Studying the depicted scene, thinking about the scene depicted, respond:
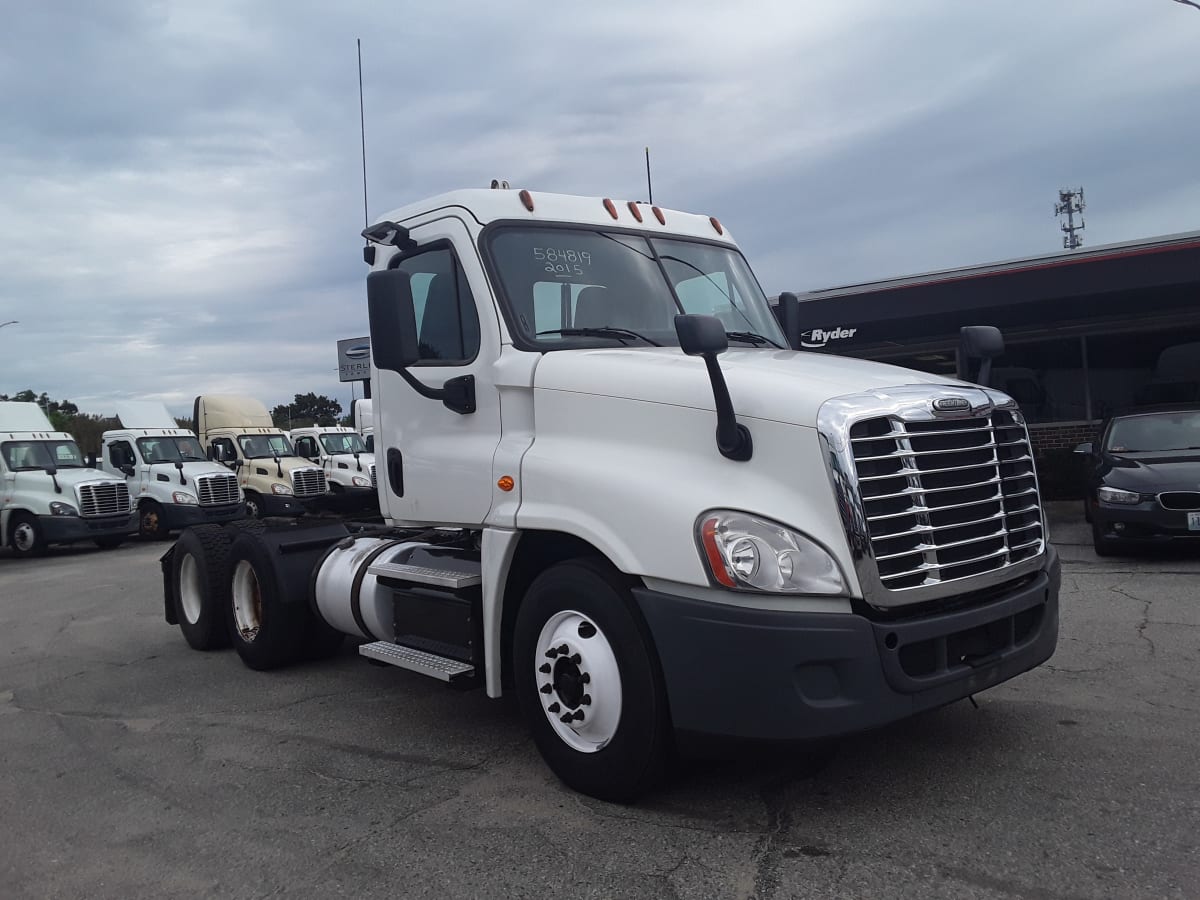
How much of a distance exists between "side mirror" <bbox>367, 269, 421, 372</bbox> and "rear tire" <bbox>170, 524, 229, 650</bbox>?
334 cm

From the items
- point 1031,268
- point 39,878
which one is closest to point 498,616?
point 39,878

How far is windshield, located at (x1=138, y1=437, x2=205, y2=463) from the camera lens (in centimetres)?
2089

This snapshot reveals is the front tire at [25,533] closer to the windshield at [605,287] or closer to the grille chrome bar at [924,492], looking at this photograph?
the windshield at [605,287]

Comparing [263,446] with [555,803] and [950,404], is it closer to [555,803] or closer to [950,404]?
[555,803]

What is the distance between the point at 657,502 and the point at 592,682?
812 mm

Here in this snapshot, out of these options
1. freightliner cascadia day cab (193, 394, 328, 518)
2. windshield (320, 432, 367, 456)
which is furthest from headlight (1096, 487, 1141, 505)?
windshield (320, 432, 367, 456)

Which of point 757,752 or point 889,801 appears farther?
point 889,801

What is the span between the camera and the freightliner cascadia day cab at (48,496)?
1800 centimetres

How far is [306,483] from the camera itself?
74.0 feet

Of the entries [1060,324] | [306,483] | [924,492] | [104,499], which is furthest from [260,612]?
[306,483]

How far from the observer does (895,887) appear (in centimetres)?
332

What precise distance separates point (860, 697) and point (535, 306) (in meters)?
2.38

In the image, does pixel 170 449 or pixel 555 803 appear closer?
pixel 555 803

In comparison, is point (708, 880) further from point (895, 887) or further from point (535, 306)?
point (535, 306)
